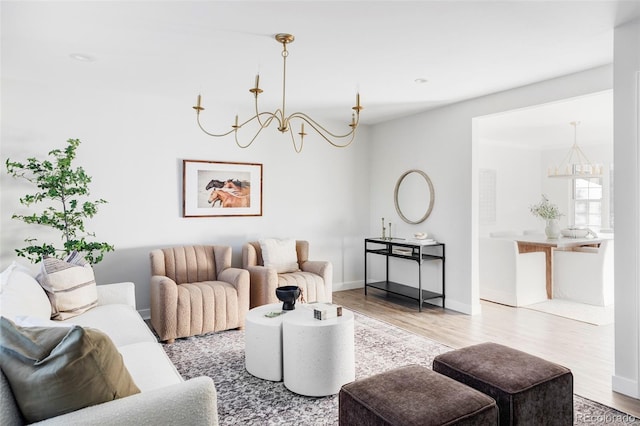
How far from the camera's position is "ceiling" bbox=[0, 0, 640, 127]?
2443mm

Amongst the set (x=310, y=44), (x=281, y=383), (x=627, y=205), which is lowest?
(x=281, y=383)

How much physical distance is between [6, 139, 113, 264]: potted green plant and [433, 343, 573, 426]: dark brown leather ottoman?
3281 mm

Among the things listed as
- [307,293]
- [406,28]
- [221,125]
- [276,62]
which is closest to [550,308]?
[307,293]

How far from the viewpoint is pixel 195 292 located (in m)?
3.76

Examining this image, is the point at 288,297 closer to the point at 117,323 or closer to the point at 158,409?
the point at 117,323

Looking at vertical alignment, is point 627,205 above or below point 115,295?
above

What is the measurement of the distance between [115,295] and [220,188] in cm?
189

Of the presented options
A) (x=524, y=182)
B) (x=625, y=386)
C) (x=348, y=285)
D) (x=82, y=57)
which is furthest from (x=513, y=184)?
(x=82, y=57)

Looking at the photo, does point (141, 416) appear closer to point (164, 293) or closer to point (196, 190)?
point (164, 293)

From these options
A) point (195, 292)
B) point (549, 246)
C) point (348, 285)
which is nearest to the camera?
point (195, 292)

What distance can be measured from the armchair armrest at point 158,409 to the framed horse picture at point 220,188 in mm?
3444

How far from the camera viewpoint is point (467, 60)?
130 inches

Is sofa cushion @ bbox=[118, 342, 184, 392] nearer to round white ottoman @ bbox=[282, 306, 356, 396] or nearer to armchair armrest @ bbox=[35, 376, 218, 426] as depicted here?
armchair armrest @ bbox=[35, 376, 218, 426]

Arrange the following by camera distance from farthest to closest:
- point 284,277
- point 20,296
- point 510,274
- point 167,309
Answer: point 510,274
point 284,277
point 167,309
point 20,296
